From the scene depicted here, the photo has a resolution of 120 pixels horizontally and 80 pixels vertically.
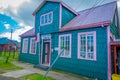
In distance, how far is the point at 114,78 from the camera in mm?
7461

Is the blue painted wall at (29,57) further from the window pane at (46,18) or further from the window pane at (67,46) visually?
the window pane at (67,46)

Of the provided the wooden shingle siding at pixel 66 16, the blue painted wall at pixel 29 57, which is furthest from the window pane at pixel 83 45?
the blue painted wall at pixel 29 57

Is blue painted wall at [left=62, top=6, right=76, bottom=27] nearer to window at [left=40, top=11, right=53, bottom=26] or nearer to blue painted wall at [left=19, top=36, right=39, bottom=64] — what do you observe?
window at [left=40, top=11, right=53, bottom=26]

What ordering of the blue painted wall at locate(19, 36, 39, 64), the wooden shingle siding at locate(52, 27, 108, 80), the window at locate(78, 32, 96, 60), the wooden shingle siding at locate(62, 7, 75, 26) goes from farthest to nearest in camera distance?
the blue painted wall at locate(19, 36, 39, 64) → the wooden shingle siding at locate(62, 7, 75, 26) → the window at locate(78, 32, 96, 60) → the wooden shingle siding at locate(52, 27, 108, 80)

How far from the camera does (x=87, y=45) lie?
948 cm

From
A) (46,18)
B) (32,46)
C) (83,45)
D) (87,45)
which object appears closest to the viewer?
(87,45)

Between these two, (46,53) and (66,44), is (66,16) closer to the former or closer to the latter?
(66,44)

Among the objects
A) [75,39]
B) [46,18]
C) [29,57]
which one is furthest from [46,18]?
[29,57]

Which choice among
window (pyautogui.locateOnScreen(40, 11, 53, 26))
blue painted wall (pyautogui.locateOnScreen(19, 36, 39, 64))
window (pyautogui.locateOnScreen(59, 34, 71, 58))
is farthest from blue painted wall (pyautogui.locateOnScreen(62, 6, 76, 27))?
blue painted wall (pyautogui.locateOnScreen(19, 36, 39, 64))

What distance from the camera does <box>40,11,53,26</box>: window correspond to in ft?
42.1

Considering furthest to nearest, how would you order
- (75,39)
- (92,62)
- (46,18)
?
(46,18) → (75,39) → (92,62)

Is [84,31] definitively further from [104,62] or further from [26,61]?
[26,61]

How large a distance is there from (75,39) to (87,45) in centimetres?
124

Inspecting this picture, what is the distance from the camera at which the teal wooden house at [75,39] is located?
852 cm
